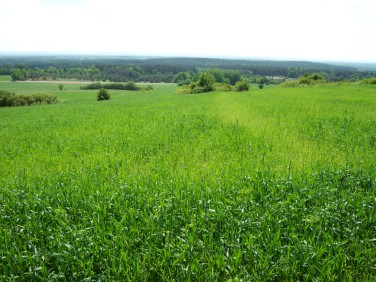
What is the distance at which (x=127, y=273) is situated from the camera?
13.1 ft

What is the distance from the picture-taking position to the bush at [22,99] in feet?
194

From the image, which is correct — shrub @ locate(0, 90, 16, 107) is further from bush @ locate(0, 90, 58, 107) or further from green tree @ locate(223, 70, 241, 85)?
green tree @ locate(223, 70, 241, 85)

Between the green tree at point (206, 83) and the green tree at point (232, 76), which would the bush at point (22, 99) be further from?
the green tree at point (232, 76)

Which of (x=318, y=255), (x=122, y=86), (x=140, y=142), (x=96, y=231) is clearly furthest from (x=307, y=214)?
(x=122, y=86)

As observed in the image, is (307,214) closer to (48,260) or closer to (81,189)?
(48,260)

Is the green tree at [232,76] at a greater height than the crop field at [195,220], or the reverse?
the green tree at [232,76]

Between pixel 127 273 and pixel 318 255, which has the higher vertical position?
pixel 318 255

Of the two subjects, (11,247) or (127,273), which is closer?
(127,273)

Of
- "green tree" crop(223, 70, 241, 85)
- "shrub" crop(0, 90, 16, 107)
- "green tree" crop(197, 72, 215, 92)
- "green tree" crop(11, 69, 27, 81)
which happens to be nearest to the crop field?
"shrub" crop(0, 90, 16, 107)

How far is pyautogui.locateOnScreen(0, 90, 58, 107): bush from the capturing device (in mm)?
59250

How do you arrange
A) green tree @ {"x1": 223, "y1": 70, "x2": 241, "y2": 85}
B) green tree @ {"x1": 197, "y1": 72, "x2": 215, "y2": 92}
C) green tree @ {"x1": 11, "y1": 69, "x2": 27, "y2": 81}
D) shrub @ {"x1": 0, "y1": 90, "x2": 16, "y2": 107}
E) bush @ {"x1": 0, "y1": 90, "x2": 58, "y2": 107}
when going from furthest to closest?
green tree @ {"x1": 223, "y1": 70, "x2": 241, "y2": 85} < green tree @ {"x1": 11, "y1": 69, "x2": 27, "y2": 81} < green tree @ {"x1": 197, "y1": 72, "x2": 215, "y2": 92} < bush @ {"x1": 0, "y1": 90, "x2": 58, "y2": 107} < shrub @ {"x1": 0, "y1": 90, "x2": 16, "y2": 107}

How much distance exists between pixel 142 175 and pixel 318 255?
496cm

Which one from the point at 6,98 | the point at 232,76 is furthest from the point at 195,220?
the point at 232,76

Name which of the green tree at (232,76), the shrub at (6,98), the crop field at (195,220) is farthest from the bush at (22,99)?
the green tree at (232,76)
